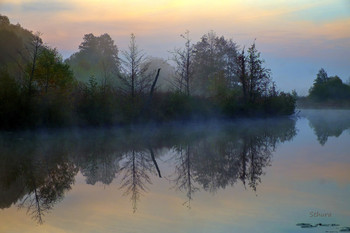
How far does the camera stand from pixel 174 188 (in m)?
8.67

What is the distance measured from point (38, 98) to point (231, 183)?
53.0 ft

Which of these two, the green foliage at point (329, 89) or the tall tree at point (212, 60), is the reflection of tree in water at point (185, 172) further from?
the green foliage at point (329, 89)

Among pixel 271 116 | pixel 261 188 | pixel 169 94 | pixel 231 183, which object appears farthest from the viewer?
pixel 271 116

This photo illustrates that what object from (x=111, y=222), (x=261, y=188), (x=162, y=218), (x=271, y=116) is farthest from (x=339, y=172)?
(x=271, y=116)

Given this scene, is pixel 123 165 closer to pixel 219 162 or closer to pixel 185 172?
pixel 185 172

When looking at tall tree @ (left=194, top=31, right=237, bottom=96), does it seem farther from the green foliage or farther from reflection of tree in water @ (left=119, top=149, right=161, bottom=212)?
reflection of tree in water @ (left=119, top=149, right=161, bottom=212)

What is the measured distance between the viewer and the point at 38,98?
22.9 m

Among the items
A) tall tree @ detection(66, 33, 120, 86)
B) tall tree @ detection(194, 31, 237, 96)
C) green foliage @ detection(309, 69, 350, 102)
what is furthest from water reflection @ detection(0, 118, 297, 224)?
tall tree @ detection(66, 33, 120, 86)

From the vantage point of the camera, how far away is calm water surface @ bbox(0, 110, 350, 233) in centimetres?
611

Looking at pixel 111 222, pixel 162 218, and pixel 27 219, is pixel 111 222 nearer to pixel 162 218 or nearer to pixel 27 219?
pixel 162 218

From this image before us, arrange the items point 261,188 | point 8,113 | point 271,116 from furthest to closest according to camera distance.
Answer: point 271,116
point 8,113
point 261,188

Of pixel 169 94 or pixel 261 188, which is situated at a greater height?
pixel 169 94

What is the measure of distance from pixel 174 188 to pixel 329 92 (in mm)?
62082

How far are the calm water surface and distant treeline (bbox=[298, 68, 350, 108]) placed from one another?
171ft
